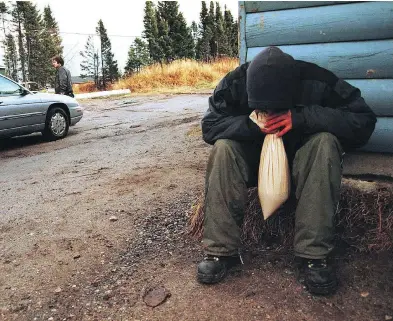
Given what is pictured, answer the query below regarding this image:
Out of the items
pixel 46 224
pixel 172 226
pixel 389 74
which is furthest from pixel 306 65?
pixel 46 224

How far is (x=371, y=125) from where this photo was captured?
207 cm

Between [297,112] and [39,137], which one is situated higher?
[297,112]

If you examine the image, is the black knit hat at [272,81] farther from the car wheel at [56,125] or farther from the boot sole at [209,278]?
the car wheel at [56,125]

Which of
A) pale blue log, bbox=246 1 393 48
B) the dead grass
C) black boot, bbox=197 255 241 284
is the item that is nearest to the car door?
pale blue log, bbox=246 1 393 48

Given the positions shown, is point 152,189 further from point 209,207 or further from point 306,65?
point 306,65

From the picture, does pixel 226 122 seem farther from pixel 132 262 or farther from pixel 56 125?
pixel 56 125

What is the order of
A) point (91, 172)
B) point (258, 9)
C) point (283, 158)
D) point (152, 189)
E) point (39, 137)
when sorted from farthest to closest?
1. point (39, 137)
2. point (91, 172)
3. point (152, 189)
4. point (258, 9)
5. point (283, 158)

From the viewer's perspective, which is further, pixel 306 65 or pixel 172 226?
pixel 172 226

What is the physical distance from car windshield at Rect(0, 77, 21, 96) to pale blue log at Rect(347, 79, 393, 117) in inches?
230

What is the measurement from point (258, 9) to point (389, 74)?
0.96m

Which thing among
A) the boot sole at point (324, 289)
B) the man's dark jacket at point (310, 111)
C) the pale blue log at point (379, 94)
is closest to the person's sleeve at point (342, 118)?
the man's dark jacket at point (310, 111)

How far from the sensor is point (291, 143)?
215 centimetres

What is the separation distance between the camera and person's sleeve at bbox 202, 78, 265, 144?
6.84 ft

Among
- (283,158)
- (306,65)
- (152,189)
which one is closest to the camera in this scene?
(283,158)
